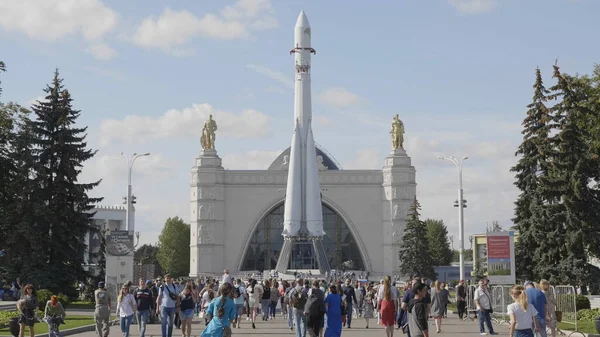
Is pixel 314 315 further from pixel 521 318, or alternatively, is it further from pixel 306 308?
pixel 521 318

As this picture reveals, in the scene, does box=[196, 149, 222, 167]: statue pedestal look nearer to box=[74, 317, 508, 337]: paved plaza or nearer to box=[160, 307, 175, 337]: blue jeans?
box=[74, 317, 508, 337]: paved plaza

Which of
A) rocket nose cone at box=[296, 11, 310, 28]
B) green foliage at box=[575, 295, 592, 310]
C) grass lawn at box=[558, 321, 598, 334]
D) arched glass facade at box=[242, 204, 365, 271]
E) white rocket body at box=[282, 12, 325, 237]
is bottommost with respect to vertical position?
grass lawn at box=[558, 321, 598, 334]

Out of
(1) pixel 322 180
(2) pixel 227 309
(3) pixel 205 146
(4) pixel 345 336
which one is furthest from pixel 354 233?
(2) pixel 227 309

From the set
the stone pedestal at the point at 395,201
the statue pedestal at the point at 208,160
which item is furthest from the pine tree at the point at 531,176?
the statue pedestal at the point at 208,160

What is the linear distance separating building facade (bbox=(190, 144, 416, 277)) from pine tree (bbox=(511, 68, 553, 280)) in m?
42.1

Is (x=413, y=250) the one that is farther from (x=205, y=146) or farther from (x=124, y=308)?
(x=124, y=308)

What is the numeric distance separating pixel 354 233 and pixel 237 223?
11.5 meters

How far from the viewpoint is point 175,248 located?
109938mm

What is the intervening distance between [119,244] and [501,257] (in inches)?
554

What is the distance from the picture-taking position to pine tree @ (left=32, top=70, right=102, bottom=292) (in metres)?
45.1

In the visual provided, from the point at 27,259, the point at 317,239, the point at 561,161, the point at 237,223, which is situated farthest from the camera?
the point at 237,223

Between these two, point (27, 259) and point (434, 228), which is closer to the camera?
point (27, 259)

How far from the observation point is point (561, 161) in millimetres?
40688

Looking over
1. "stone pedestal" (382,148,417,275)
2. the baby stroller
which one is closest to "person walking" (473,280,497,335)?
the baby stroller
